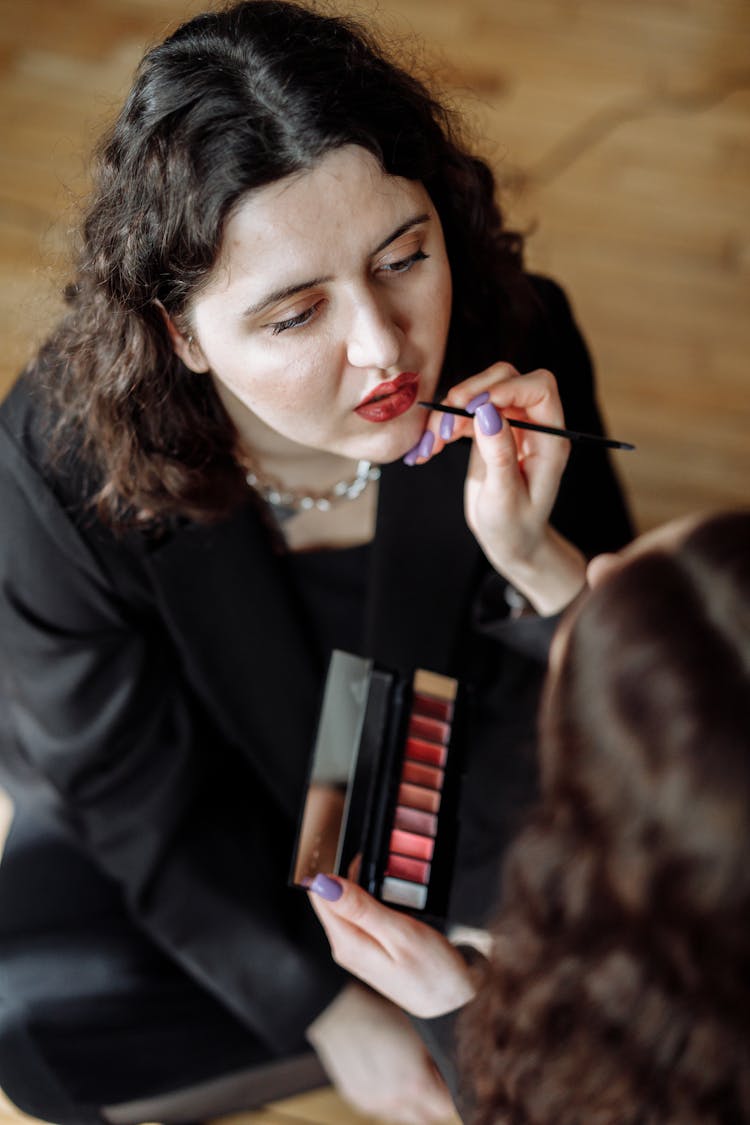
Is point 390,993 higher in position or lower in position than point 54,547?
lower

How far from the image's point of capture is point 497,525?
2.96ft

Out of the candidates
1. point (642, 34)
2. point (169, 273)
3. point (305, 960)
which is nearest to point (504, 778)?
point (305, 960)

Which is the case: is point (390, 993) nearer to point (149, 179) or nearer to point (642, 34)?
point (149, 179)

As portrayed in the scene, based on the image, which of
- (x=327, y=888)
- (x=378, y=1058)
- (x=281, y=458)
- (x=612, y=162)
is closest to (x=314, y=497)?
(x=281, y=458)

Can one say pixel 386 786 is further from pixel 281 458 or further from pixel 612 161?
pixel 612 161

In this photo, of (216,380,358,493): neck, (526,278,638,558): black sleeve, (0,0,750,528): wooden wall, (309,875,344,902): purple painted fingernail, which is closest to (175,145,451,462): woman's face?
(216,380,358,493): neck

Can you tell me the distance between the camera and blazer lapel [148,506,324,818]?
0.98 m

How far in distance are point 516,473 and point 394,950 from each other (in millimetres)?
389

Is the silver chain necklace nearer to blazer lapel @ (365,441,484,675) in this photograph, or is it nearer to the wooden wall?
blazer lapel @ (365,441,484,675)

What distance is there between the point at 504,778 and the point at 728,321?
108 cm

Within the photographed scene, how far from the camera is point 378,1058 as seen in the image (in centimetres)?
102

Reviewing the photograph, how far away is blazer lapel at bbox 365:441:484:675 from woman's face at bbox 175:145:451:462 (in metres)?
0.14

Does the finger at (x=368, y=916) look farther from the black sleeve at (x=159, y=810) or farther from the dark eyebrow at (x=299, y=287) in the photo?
the dark eyebrow at (x=299, y=287)

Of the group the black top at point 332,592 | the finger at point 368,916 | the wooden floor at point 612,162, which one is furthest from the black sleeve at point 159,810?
the wooden floor at point 612,162
